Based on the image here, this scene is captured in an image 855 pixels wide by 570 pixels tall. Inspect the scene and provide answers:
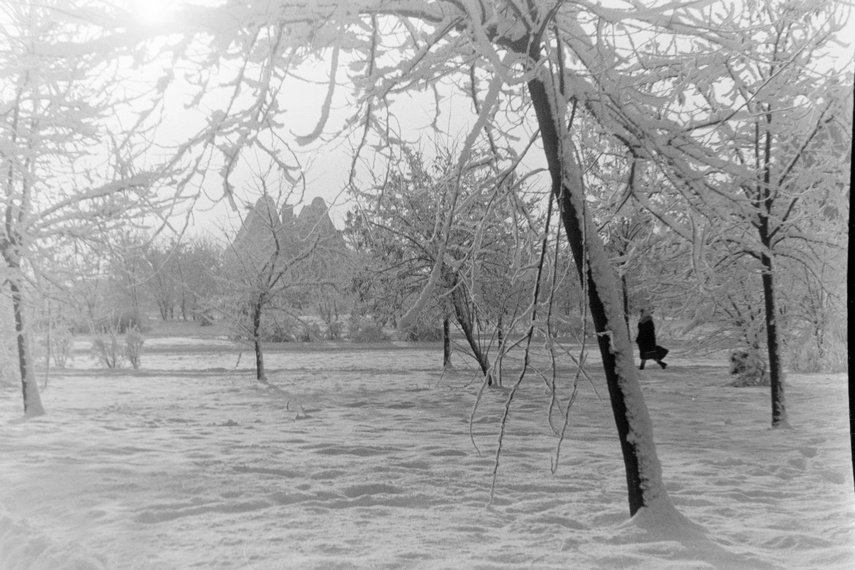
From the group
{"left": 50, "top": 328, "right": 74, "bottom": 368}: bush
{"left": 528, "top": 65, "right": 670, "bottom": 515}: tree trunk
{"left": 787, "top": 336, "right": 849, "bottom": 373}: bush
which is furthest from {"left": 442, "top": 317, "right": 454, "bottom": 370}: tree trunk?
{"left": 50, "top": 328, "right": 74, "bottom": 368}: bush

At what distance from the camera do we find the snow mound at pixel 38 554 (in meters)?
1.95

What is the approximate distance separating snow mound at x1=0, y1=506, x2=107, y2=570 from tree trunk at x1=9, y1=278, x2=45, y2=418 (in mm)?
2015

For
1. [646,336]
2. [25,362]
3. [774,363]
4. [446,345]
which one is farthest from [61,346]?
[774,363]

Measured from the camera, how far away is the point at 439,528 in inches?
85.7

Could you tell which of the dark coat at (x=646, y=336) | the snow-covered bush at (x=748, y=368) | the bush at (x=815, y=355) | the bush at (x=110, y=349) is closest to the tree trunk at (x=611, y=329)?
the bush at (x=815, y=355)

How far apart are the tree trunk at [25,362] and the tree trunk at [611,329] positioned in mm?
3730

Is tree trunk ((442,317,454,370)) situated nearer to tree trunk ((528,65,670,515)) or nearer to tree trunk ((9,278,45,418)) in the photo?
tree trunk ((528,65,670,515))

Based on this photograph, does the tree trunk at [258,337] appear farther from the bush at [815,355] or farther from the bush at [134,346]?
the bush at [815,355]

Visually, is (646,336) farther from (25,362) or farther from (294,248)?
(25,362)

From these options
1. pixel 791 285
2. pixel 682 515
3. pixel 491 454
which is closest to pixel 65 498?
pixel 491 454

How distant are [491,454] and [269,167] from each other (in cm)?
220

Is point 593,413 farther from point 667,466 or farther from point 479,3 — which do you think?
point 479,3

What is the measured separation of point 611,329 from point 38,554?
7.65 feet

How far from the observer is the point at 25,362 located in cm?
440
